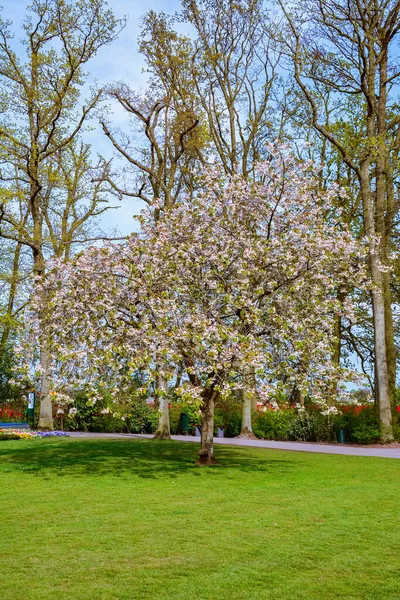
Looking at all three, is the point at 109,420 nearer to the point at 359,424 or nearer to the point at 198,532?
the point at 359,424

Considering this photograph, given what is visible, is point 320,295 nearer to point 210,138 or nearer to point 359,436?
point 359,436

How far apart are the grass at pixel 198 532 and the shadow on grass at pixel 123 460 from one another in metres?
0.15

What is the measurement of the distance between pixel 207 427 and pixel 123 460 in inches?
113

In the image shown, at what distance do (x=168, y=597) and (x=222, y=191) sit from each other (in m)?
11.2

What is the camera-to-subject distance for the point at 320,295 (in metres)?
15.0

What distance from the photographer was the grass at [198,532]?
5.73 meters

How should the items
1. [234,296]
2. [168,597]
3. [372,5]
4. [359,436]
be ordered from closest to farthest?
[168,597] → [234,296] → [359,436] → [372,5]

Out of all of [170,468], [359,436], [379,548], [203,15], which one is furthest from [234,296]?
[203,15]

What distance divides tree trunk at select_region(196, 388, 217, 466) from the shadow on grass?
0.36 m

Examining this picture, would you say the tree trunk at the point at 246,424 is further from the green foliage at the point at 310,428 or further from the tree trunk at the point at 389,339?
the tree trunk at the point at 389,339

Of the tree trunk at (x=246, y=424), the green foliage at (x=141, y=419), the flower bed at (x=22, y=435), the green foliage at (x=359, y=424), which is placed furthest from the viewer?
the green foliage at (x=141, y=419)

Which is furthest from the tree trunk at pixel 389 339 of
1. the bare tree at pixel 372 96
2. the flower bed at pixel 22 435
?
the flower bed at pixel 22 435

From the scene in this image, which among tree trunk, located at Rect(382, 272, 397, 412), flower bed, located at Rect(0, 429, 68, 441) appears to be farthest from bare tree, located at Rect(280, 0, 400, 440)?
flower bed, located at Rect(0, 429, 68, 441)

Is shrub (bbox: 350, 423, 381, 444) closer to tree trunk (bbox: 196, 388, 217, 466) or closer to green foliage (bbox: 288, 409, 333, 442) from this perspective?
green foliage (bbox: 288, 409, 333, 442)
